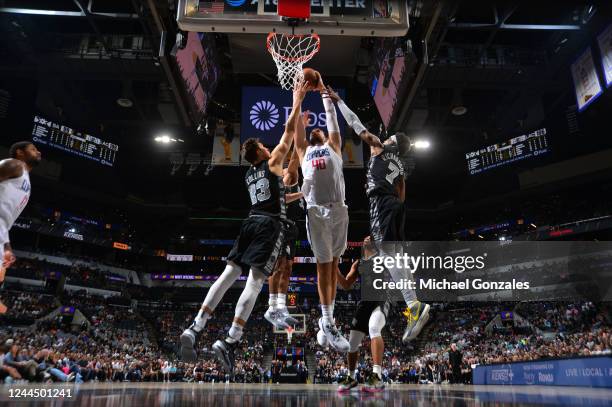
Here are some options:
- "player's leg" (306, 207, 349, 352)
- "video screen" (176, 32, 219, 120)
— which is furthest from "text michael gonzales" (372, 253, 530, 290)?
"player's leg" (306, 207, 349, 352)

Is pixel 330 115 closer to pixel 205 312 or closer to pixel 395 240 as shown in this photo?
pixel 395 240

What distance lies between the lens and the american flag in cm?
560

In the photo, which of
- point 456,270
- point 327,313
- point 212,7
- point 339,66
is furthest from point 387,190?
point 456,270

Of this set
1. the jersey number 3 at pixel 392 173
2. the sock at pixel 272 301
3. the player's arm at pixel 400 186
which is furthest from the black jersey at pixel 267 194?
the player's arm at pixel 400 186

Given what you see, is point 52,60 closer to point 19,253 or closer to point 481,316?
point 19,253

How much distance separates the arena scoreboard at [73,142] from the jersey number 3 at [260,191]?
16.0 m

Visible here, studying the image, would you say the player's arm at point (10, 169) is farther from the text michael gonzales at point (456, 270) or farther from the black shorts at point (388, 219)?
the text michael gonzales at point (456, 270)

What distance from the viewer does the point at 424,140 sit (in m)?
17.7

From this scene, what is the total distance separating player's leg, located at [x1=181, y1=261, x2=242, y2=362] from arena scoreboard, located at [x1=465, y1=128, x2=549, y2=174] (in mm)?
15587

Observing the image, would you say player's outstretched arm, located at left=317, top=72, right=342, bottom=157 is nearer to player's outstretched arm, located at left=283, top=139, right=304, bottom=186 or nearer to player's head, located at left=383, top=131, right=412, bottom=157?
player's outstretched arm, located at left=283, top=139, right=304, bottom=186

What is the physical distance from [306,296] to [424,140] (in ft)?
61.9

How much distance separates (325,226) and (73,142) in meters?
16.9

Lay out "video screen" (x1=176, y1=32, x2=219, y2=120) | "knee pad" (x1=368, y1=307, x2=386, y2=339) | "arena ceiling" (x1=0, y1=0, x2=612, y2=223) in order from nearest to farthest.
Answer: "knee pad" (x1=368, y1=307, x2=386, y2=339) < "video screen" (x1=176, y1=32, x2=219, y2=120) < "arena ceiling" (x1=0, y1=0, x2=612, y2=223)

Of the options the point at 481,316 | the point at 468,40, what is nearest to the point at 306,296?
the point at 481,316
